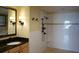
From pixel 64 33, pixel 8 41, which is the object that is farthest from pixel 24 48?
pixel 64 33

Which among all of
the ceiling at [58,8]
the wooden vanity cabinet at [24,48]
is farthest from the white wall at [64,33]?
the wooden vanity cabinet at [24,48]

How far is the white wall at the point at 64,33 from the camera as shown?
1391mm

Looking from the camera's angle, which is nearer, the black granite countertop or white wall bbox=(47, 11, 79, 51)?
the black granite countertop

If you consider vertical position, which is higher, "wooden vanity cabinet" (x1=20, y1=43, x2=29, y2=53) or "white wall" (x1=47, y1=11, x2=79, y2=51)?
"white wall" (x1=47, y1=11, x2=79, y2=51)

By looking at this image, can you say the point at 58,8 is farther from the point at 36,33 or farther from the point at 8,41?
the point at 8,41

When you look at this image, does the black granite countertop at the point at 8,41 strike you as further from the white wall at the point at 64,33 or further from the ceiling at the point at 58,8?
the ceiling at the point at 58,8

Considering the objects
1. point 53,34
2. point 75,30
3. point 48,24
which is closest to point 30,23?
point 48,24

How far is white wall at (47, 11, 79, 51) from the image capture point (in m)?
1.39

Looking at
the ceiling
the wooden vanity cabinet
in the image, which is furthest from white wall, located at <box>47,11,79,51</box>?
the wooden vanity cabinet

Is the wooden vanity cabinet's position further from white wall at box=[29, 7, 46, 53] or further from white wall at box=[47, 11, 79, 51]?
white wall at box=[47, 11, 79, 51]

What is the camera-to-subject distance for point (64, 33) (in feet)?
4.74
